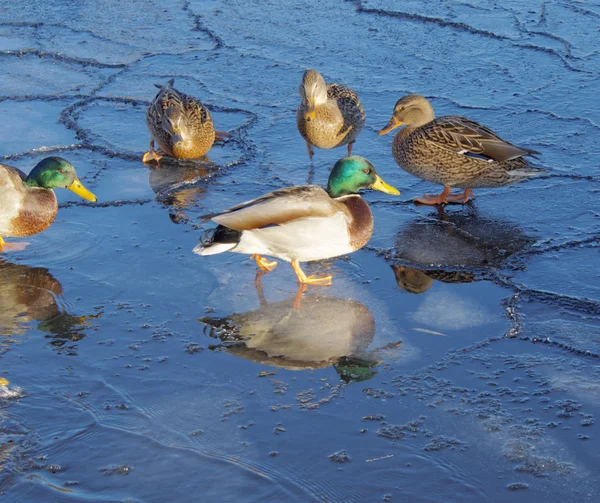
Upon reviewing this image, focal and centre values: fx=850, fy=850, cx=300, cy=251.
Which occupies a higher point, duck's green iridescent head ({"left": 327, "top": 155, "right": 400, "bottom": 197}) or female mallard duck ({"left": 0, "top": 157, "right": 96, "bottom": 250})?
duck's green iridescent head ({"left": 327, "top": 155, "right": 400, "bottom": 197})

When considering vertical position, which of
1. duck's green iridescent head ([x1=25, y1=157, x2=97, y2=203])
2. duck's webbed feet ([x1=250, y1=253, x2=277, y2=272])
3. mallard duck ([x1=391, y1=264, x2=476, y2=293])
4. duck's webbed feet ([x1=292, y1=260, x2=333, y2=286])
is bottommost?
duck's webbed feet ([x1=250, y1=253, x2=277, y2=272])

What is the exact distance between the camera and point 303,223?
4.32 metres

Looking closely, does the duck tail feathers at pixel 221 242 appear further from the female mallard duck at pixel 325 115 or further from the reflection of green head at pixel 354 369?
the female mallard duck at pixel 325 115

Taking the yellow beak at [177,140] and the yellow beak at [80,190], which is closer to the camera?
the yellow beak at [80,190]

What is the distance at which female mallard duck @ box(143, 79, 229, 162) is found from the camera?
5.91 m

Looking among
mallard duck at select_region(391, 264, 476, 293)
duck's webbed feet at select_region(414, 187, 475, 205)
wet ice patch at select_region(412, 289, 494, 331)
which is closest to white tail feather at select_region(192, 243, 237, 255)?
mallard duck at select_region(391, 264, 476, 293)

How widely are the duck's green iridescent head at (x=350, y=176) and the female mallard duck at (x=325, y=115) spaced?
1.54 meters

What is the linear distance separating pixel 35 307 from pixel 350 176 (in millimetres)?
1752

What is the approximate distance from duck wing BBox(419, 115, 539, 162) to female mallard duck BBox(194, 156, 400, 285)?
1.00 meters

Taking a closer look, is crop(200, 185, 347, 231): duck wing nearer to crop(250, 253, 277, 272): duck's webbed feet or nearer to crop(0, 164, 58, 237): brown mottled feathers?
crop(250, 253, 277, 272): duck's webbed feet

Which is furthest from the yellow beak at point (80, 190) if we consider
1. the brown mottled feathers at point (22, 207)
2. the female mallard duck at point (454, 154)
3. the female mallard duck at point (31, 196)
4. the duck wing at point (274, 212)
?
the female mallard duck at point (454, 154)

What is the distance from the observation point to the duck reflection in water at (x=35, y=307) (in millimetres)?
4027

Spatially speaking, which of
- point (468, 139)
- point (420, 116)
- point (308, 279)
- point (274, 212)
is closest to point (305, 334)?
point (308, 279)

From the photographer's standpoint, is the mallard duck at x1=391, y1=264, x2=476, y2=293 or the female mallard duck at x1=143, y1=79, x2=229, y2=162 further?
the female mallard duck at x1=143, y1=79, x2=229, y2=162
